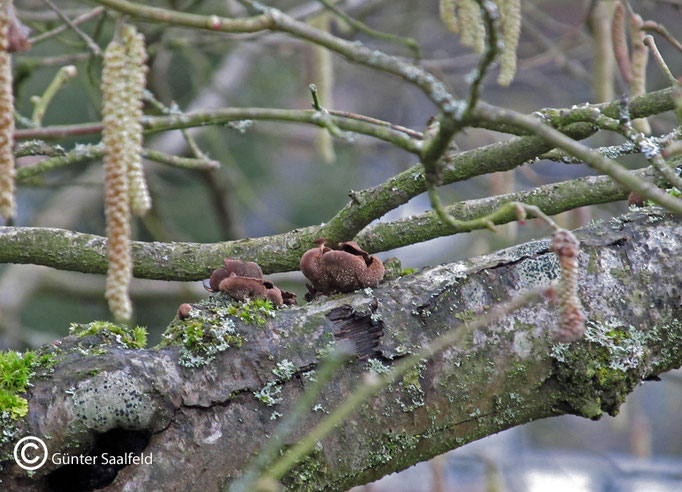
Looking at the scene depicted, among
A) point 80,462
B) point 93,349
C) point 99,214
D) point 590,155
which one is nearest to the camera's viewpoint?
point 590,155

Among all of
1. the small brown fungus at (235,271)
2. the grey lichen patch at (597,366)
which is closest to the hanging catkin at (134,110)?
the small brown fungus at (235,271)

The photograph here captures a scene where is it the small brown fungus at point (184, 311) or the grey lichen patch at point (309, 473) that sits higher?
the small brown fungus at point (184, 311)

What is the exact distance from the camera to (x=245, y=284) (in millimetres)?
1465

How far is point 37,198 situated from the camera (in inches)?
236

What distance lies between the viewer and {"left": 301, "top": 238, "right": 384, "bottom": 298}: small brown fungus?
1442mm

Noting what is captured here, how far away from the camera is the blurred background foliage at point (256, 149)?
10.7 feet

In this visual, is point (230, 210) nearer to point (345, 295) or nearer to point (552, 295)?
point (345, 295)

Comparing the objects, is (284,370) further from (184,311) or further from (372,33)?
(372,33)

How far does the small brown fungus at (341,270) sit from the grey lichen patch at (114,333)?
0.35 m

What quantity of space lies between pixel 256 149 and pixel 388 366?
5.25m

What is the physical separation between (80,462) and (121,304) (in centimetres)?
42

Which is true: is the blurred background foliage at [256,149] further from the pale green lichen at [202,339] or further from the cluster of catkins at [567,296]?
the cluster of catkins at [567,296]

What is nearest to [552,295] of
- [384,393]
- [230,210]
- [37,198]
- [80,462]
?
[384,393]

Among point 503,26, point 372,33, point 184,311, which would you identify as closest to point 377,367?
point 184,311
